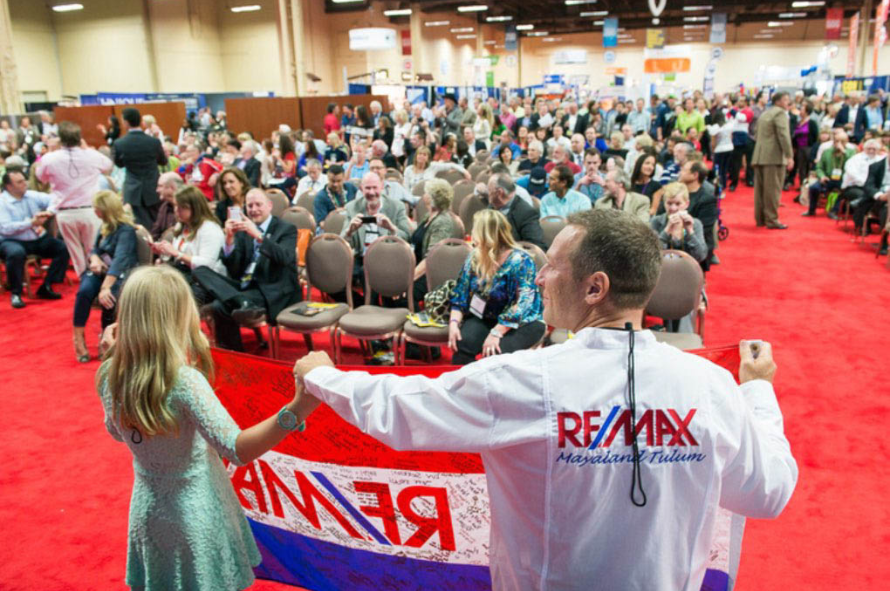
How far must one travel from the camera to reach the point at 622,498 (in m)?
1.15

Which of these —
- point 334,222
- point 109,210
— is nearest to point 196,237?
point 109,210

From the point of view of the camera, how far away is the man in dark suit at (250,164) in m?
9.32

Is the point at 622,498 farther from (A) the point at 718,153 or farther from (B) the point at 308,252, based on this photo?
(A) the point at 718,153

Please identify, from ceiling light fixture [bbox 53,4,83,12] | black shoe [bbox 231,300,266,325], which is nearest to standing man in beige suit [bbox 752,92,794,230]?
black shoe [bbox 231,300,266,325]

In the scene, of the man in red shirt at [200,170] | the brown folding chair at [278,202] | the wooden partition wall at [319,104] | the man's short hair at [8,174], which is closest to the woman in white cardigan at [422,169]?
the brown folding chair at [278,202]

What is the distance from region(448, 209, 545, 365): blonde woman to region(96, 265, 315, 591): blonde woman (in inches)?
93.9

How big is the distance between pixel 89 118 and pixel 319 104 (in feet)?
18.0

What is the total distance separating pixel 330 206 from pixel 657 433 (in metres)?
6.45

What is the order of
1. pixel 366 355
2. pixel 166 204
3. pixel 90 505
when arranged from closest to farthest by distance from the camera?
pixel 90 505
pixel 366 355
pixel 166 204

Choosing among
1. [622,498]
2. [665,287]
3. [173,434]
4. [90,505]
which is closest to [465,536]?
[173,434]

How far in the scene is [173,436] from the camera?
5.81ft

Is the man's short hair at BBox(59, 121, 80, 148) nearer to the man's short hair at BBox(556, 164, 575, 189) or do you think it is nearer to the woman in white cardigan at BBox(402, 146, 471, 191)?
the woman in white cardigan at BBox(402, 146, 471, 191)

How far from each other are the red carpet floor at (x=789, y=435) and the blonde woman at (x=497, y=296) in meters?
1.63

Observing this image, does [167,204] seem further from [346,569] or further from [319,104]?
[319,104]
